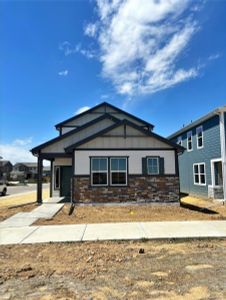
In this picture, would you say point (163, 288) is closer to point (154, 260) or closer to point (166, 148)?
point (154, 260)

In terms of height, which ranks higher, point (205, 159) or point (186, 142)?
point (186, 142)

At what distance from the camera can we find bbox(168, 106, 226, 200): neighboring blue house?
16391 mm

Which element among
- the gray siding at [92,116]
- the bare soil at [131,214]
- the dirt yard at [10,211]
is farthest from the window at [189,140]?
the dirt yard at [10,211]

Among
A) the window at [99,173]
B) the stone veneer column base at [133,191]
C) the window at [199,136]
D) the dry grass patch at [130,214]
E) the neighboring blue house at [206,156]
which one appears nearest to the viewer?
the dry grass patch at [130,214]

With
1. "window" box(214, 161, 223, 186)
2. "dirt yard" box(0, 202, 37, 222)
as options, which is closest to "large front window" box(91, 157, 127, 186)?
"dirt yard" box(0, 202, 37, 222)

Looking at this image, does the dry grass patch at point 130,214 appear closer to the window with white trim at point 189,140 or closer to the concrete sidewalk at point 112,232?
the concrete sidewalk at point 112,232

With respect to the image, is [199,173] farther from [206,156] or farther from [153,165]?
[153,165]

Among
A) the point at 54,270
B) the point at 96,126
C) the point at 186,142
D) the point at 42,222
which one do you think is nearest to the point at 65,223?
the point at 42,222

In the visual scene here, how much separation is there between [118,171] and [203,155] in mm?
7303

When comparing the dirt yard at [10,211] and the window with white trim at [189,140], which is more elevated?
the window with white trim at [189,140]

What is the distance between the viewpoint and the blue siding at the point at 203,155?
55.9 ft

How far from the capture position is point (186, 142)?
22578 millimetres

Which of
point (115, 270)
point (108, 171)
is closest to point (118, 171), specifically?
point (108, 171)

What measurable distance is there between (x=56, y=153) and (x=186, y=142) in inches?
451
